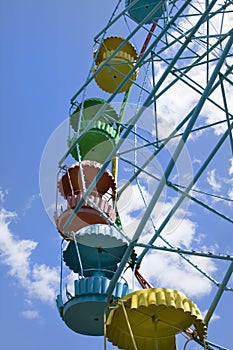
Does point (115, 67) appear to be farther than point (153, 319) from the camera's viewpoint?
Yes

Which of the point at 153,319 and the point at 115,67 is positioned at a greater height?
the point at 115,67

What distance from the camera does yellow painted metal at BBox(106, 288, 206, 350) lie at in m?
9.82

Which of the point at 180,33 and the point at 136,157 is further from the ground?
the point at 180,33

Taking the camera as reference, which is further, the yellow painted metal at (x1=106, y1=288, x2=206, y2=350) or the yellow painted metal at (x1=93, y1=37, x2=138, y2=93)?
the yellow painted metal at (x1=93, y1=37, x2=138, y2=93)

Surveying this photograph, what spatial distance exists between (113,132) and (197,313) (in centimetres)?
1043

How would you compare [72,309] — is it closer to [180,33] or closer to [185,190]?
[185,190]

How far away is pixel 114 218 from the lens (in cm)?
1709

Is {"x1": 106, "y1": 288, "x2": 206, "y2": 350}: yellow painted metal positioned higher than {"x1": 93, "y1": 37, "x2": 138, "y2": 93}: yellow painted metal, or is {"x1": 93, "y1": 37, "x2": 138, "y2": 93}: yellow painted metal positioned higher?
{"x1": 93, "y1": 37, "x2": 138, "y2": 93}: yellow painted metal

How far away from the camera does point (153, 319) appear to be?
10445 millimetres

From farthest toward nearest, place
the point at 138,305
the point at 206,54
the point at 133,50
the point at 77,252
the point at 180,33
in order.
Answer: the point at 133,50 < the point at 77,252 < the point at 180,33 < the point at 206,54 < the point at 138,305

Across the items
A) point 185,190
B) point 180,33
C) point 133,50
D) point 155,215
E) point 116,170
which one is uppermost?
point 133,50

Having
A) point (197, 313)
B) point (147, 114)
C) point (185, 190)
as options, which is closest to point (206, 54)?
point (147, 114)

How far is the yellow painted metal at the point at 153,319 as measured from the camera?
982 cm

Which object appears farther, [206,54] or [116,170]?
[116,170]
